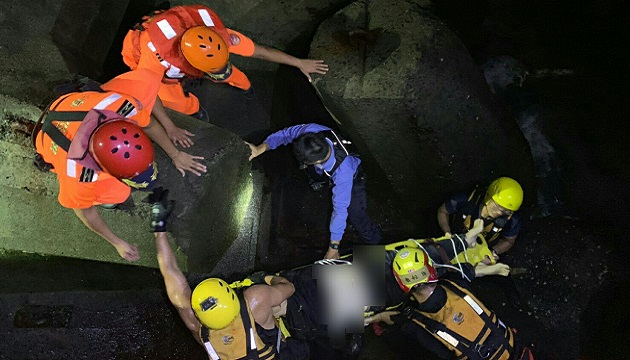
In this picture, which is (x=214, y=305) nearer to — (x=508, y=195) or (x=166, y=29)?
(x=166, y=29)

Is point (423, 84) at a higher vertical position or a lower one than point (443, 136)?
higher

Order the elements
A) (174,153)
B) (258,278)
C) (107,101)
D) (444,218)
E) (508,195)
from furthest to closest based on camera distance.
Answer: (444,218) < (258,278) < (508,195) < (174,153) < (107,101)

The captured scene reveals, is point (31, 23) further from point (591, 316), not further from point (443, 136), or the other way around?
point (591, 316)

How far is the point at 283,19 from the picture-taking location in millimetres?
4629

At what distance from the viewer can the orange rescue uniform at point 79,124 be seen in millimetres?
2934

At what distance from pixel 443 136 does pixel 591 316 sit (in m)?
2.08

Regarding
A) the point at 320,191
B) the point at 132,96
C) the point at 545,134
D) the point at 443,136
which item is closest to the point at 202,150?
the point at 132,96

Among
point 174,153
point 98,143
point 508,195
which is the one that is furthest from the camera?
point 508,195

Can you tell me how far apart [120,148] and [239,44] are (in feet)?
4.34

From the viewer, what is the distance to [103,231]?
334 cm

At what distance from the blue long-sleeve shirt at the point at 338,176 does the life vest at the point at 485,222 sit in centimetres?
101

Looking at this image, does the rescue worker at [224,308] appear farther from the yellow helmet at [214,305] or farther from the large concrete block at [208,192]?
the large concrete block at [208,192]

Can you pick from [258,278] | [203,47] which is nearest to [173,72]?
[203,47]

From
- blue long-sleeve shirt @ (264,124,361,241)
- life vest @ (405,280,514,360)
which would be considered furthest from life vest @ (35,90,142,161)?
life vest @ (405,280,514,360)
